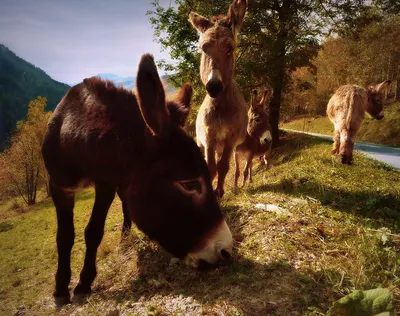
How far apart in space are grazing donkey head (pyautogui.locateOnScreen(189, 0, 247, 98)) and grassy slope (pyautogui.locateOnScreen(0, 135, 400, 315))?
2032 mm

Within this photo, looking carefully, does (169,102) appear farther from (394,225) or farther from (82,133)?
(394,225)

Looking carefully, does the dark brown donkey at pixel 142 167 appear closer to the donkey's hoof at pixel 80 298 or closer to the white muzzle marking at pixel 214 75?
the donkey's hoof at pixel 80 298

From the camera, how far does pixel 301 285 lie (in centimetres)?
220

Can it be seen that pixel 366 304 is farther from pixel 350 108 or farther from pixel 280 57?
pixel 280 57

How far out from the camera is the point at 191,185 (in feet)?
7.62

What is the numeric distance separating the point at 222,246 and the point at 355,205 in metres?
2.85

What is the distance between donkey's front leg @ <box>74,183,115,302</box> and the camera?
114 inches

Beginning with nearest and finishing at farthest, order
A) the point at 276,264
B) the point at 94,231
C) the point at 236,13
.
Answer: the point at 276,264
the point at 94,231
the point at 236,13

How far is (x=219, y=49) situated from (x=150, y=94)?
99.4 inches

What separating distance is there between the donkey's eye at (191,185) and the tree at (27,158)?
106 feet

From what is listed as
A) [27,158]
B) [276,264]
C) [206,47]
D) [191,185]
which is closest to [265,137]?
[206,47]

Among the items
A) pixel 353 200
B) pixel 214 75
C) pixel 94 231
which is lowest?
pixel 94 231

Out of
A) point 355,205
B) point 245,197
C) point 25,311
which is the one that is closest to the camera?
point 25,311

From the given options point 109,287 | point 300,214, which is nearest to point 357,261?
point 300,214
